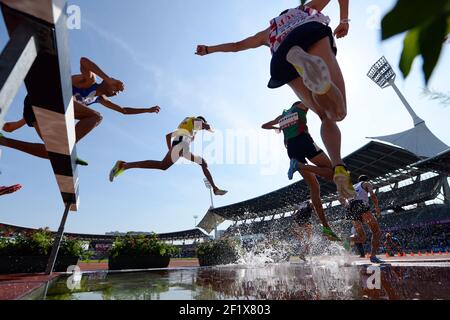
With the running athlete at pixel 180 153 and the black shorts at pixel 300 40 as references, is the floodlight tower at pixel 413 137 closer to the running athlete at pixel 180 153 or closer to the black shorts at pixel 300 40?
the running athlete at pixel 180 153

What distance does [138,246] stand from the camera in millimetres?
8625

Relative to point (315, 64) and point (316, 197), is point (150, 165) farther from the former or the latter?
point (315, 64)

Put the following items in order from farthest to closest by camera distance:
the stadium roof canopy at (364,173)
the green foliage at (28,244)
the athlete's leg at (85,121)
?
the stadium roof canopy at (364,173), the green foliage at (28,244), the athlete's leg at (85,121)

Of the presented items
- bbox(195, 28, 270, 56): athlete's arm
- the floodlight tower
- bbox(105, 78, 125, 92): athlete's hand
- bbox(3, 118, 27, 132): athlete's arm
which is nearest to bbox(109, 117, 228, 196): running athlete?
bbox(3, 118, 27, 132): athlete's arm

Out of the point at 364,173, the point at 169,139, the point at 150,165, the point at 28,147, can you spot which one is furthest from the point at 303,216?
the point at 364,173

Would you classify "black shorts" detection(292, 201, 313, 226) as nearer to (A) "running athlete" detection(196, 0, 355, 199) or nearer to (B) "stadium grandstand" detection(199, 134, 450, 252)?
(A) "running athlete" detection(196, 0, 355, 199)

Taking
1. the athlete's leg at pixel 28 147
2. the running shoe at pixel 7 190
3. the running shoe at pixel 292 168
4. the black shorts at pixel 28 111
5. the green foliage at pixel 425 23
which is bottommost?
the green foliage at pixel 425 23

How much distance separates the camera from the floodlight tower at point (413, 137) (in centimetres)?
3784

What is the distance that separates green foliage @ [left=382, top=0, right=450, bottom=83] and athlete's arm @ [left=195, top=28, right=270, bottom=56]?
2.85 meters

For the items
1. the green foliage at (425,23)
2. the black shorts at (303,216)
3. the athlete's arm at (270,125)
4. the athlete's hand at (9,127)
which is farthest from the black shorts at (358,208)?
the green foliage at (425,23)

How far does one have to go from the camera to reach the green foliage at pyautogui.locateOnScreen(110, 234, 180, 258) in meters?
8.54

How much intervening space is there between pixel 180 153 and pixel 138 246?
4417mm

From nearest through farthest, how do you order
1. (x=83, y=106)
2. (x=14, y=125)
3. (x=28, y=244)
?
(x=83, y=106)
(x=14, y=125)
(x=28, y=244)
